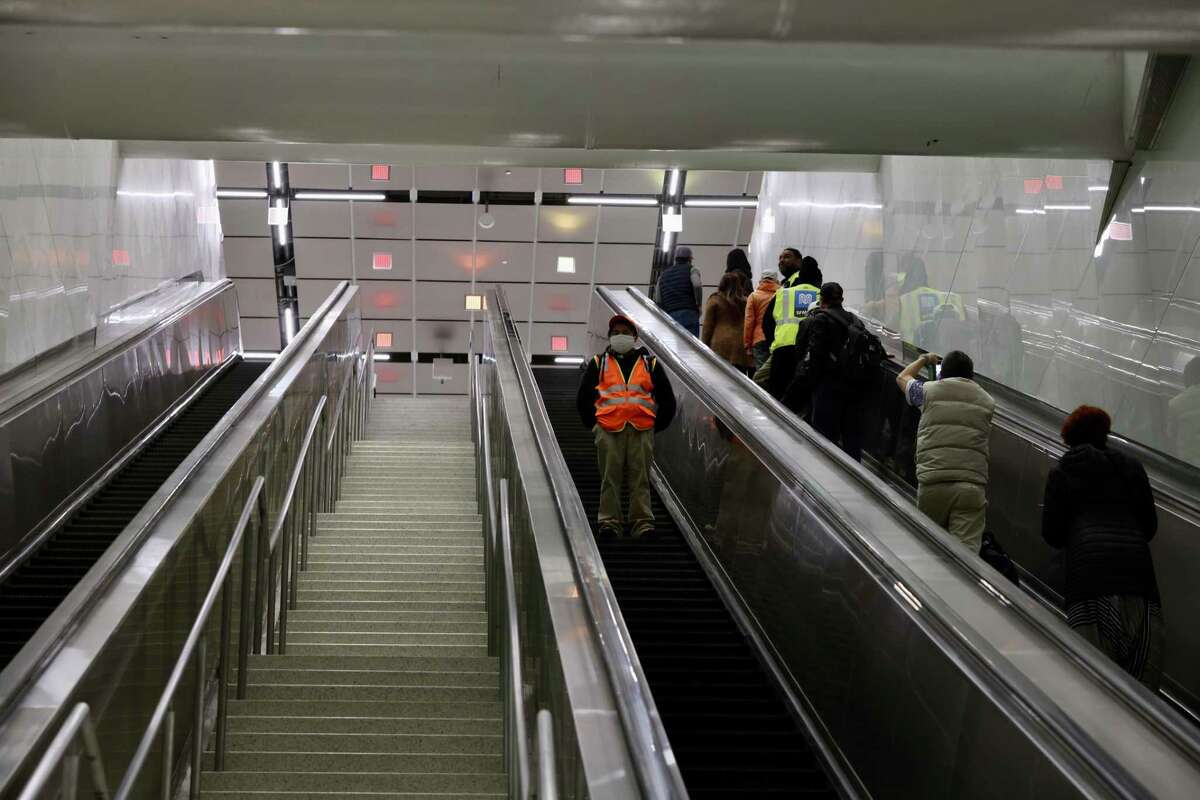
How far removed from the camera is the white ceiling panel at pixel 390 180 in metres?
18.1

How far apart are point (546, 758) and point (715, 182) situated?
15907 millimetres

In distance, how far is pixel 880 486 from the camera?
16.1 ft

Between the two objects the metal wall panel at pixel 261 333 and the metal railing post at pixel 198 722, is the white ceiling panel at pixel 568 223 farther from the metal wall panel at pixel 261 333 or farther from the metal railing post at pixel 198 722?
the metal railing post at pixel 198 722

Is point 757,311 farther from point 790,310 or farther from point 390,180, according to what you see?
point 390,180

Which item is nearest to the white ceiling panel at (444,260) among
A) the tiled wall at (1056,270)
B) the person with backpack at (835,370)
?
the tiled wall at (1056,270)

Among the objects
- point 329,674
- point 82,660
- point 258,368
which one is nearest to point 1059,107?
point 329,674

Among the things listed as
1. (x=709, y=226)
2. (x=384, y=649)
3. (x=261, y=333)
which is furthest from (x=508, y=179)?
(x=384, y=649)

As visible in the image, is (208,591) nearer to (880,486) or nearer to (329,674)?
(329,674)

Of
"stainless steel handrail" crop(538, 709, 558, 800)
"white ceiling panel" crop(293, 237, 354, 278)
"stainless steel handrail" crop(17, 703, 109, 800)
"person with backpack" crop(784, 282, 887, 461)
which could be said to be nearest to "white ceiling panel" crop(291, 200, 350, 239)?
"white ceiling panel" crop(293, 237, 354, 278)

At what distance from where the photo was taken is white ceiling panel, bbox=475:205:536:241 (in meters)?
18.6

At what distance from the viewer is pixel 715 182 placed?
18219 millimetres

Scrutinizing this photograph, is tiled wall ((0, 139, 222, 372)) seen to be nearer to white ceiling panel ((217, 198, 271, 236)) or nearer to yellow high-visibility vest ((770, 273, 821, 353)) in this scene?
white ceiling panel ((217, 198, 271, 236))

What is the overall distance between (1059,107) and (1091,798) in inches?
202

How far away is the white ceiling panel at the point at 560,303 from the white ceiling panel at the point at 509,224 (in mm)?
1006
